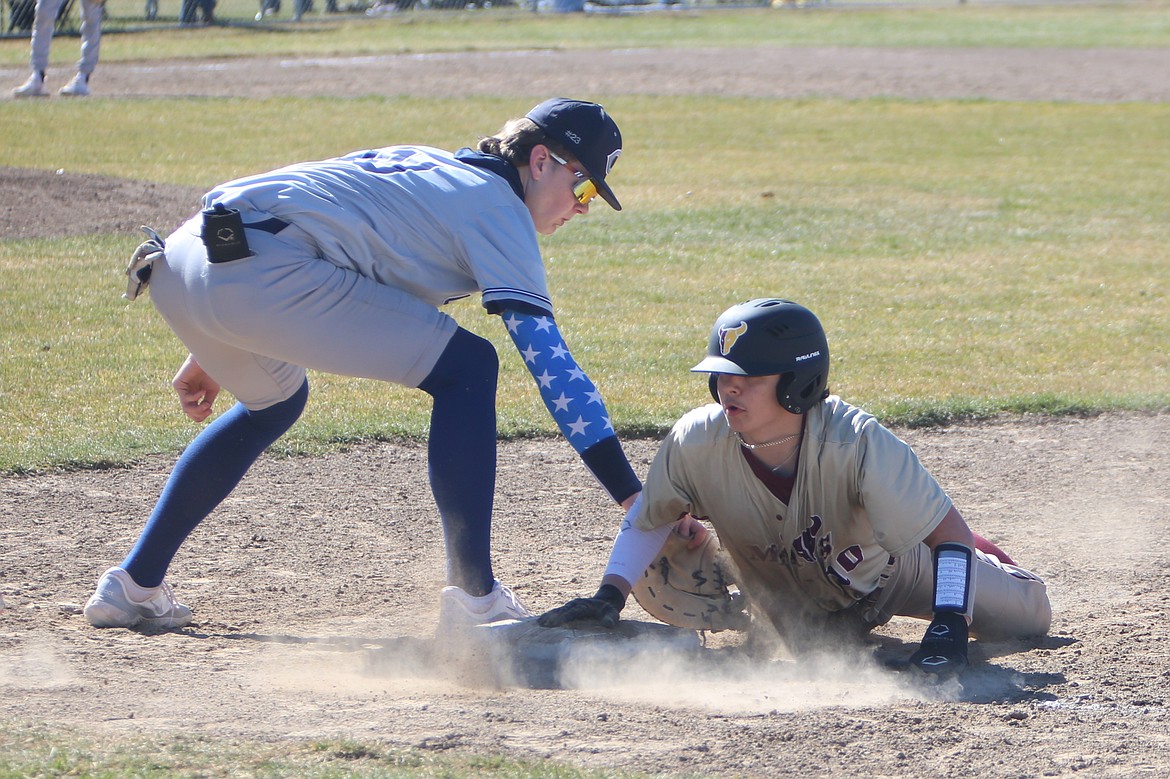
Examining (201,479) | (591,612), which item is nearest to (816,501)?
(591,612)

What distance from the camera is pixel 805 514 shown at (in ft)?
13.1

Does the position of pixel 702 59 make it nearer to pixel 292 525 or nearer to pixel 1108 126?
pixel 1108 126

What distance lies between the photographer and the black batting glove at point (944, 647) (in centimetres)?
389

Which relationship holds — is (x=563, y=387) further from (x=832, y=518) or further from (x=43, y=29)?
(x=43, y=29)

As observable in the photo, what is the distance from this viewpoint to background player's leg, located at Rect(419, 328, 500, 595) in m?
3.98

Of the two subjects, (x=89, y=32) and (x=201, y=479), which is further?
(x=89, y=32)

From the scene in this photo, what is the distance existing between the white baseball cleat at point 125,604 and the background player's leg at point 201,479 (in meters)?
0.03

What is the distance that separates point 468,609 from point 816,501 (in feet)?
3.46

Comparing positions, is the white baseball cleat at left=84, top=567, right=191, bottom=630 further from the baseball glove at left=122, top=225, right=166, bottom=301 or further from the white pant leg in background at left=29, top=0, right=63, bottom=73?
the white pant leg in background at left=29, top=0, right=63, bottom=73

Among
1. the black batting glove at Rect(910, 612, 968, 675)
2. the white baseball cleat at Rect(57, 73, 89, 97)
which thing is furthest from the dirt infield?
the white baseball cleat at Rect(57, 73, 89, 97)

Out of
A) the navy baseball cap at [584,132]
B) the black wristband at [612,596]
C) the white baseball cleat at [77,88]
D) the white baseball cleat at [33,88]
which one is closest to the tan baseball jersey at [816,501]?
the black wristband at [612,596]

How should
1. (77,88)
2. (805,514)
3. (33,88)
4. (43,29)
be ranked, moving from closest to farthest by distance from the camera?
(805,514) < (43,29) < (33,88) < (77,88)

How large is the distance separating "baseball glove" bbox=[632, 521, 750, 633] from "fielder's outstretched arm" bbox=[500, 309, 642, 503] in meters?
0.66

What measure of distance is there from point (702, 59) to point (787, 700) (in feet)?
76.8
